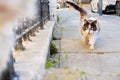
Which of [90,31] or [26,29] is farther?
[90,31]

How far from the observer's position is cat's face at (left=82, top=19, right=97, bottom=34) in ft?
18.0

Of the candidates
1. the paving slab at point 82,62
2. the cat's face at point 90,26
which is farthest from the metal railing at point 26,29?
the cat's face at point 90,26

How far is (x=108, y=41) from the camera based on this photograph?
6.33 meters

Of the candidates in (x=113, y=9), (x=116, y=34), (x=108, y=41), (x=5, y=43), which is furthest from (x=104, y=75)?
(x=113, y=9)

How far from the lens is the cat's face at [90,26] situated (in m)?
5.48

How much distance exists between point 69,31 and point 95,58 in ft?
9.58

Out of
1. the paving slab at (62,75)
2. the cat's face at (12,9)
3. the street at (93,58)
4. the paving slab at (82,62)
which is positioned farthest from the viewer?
the paving slab at (82,62)

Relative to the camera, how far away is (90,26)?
5508mm

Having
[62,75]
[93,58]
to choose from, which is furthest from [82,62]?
[62,75]

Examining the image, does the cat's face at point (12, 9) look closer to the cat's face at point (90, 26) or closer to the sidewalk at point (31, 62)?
the sidewalk at point (31, 62)

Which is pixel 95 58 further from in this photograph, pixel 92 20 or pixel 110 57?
pixel 92 20

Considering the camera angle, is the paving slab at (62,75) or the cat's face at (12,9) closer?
the cat's face at (12,9)

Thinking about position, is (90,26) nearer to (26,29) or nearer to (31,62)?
(26,29)

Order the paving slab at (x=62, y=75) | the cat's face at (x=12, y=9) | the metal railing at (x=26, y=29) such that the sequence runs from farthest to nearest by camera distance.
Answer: the paving slab at (x=62, y=75)
the metal railing at (x=26, y=29)
the cat's face at (x=12, y=9)
